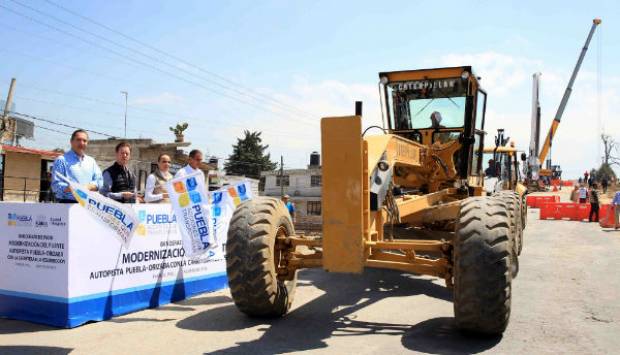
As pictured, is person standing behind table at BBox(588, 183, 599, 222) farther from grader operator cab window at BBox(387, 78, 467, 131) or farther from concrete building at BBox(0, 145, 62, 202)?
concrete building at BBox(0, 145, 62, 202)

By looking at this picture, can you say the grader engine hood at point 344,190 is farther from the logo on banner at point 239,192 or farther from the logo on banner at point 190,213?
the logo on banner at point 239,192

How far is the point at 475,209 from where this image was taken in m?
5.26

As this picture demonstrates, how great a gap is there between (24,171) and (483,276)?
27025 millimetres

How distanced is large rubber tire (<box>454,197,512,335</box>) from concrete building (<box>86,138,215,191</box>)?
24793 millimetres

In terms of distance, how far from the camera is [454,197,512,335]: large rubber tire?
4.83m

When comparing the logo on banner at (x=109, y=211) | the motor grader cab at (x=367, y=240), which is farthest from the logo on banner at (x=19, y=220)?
the motor grader cab at (x=367, y=240)

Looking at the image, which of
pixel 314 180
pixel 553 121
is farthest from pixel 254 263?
pixel 553 121

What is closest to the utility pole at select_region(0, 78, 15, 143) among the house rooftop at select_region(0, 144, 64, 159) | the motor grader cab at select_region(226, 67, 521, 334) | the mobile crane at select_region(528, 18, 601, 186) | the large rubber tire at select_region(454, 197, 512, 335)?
the house rooftop at select_region(0, 144, 64, 159)

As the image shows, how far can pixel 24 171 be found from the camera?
26.5 meters

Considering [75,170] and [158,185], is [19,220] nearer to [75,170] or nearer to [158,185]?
[75,170]

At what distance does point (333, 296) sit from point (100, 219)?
3.27m

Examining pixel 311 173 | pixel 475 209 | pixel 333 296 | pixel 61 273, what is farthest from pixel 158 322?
pixel 311 173

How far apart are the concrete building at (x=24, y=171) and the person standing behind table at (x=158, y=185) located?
2010 centimetres

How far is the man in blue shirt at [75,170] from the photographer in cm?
609
